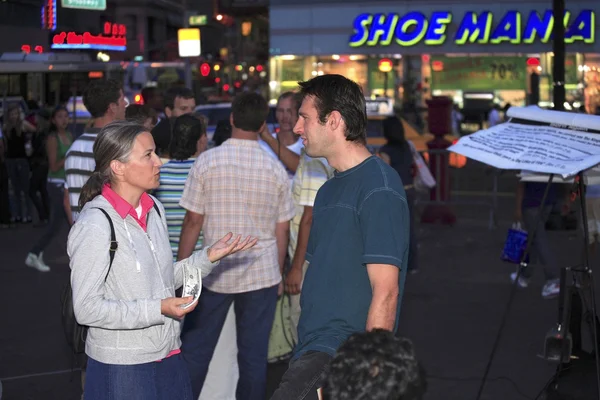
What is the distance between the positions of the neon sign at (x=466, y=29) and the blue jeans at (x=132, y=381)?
24961 millimetres

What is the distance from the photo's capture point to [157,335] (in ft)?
13.2

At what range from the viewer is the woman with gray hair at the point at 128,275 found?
3846 millimetres

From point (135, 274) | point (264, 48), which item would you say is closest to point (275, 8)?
point (135, 274)

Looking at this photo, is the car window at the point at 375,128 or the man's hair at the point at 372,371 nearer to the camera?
the man's hair at the point at 372,371

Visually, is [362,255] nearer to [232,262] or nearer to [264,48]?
[232,262]

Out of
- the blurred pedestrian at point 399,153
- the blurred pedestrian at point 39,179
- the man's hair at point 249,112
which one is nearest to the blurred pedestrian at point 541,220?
the blurred pedestrian at point 399,153

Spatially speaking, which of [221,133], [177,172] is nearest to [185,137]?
[177,172]

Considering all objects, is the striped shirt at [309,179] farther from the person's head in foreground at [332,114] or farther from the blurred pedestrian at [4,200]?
the blurred pedestrian at [4,200]

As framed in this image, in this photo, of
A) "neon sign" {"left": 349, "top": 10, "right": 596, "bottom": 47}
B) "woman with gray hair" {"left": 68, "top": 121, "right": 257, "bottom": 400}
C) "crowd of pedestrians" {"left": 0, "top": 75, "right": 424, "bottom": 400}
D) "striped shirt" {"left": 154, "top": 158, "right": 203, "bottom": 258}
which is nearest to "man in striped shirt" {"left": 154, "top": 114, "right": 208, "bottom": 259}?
"striped shirt" {"left": 154, "top": 158, "right": 203, "bottom": 258}

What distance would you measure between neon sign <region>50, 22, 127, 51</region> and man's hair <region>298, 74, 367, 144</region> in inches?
1613

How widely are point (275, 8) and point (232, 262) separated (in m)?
24.0

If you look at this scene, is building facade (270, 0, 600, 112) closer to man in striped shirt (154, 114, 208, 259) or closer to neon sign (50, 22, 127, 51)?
neon sign (50, 22, 127, 51)

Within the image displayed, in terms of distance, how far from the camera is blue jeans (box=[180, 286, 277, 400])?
5.97 metres

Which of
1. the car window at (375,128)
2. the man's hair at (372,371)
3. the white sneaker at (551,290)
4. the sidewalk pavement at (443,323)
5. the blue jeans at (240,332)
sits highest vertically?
the car window at (375,128)
